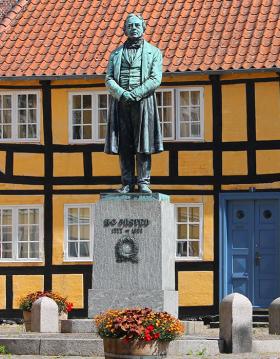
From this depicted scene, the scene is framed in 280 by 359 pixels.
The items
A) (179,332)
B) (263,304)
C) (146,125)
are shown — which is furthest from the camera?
(263,304)

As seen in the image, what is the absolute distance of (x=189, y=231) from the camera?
31.2 metres

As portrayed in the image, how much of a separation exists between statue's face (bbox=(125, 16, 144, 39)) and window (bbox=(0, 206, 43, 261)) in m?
10.7

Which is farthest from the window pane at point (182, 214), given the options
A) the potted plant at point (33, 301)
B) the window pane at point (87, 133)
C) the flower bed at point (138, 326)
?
the flower bed at point (138, 326)

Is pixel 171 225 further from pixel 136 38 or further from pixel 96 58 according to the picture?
pixel 96 58

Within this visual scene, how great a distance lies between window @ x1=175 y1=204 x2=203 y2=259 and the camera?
3108 cm

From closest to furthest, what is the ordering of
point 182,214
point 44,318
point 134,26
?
point 134,26
point 44,318
point 182,214

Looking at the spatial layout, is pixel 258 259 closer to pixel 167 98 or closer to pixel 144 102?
pixel 167 98

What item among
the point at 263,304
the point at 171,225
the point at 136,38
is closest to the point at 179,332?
the point at 171,225

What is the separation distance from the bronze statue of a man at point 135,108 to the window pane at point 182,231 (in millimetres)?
9741

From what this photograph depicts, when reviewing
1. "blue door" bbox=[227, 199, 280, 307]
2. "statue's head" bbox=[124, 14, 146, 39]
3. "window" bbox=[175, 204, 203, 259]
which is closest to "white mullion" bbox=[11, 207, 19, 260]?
"window" bbox=[175, 204, 203, 259]

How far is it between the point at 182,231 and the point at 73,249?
2168 mm

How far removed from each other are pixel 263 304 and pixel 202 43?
514 centimetres

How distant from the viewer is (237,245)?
3100 cm

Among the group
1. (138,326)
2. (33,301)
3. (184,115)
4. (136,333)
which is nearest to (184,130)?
(184,115)
